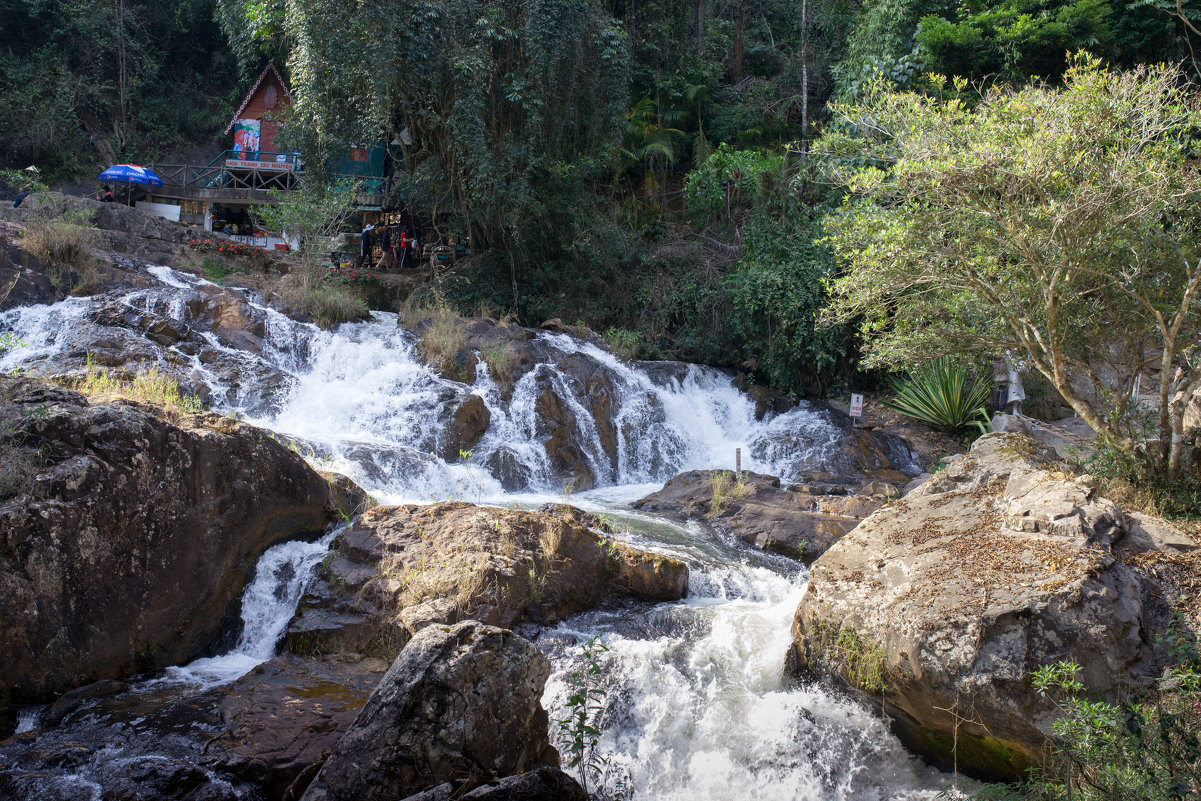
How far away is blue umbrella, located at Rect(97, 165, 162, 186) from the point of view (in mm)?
20770

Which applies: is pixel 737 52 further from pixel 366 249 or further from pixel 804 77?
pixel 366 249

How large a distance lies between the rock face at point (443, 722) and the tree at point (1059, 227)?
5612 millimetres

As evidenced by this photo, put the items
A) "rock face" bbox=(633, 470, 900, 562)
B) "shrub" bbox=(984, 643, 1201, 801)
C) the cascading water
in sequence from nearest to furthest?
"shrub" bbox=(984, 643, 1201, 801)
the cascading water
"rock face" bbox=(633, 470, 900, 562)

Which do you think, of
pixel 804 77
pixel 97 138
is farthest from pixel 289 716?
pixel 97 138

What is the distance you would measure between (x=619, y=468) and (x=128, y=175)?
16.4 meters

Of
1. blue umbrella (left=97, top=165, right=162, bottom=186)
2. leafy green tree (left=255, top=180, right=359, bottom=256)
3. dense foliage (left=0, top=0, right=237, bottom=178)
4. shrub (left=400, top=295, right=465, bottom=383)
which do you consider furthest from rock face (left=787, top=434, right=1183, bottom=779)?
dense foliage (left=0, top=0, right=237, bottom=178)

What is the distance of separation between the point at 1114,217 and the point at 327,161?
1516 centimetres

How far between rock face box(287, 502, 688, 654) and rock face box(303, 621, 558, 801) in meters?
1.70

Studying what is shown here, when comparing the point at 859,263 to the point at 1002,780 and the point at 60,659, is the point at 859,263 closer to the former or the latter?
the point at 1002,780

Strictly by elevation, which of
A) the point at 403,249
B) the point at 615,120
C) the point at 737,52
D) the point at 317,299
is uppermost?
the point at 737,52

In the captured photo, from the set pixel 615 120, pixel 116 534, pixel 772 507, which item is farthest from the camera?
pixel 615 120

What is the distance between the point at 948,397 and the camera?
562 inches

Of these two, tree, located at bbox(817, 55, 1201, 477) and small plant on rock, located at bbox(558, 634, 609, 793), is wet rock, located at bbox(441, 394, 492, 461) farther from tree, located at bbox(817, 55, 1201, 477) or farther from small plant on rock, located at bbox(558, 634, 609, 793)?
small plant on rock, located at bbox(558, 634, 609, 793)

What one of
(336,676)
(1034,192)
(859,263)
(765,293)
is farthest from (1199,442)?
(765,293)
